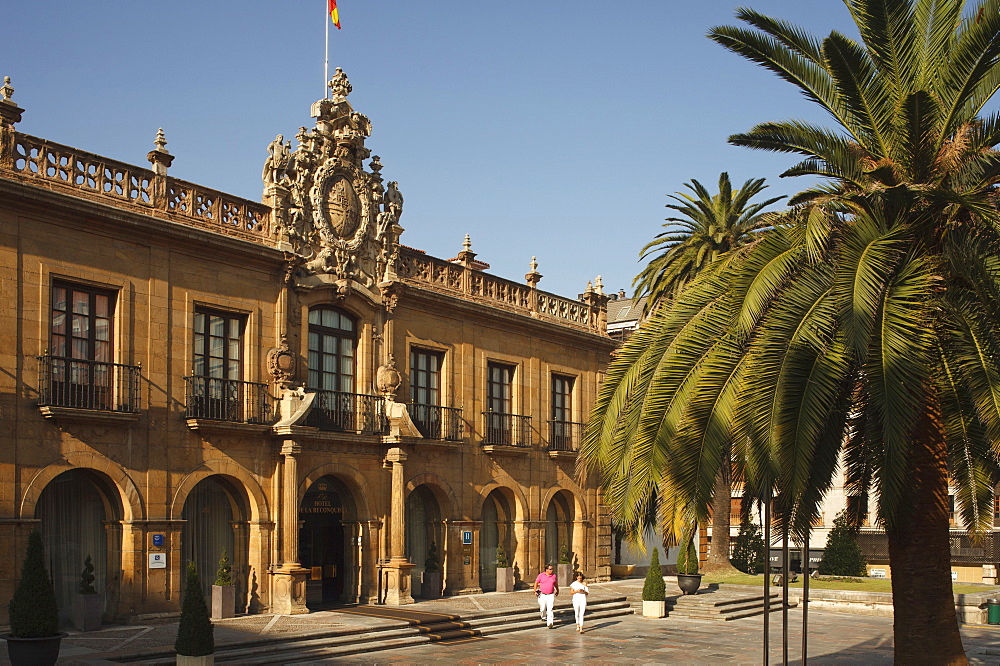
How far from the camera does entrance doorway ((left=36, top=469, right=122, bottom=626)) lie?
2345 cm

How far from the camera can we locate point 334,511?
30.1 meters

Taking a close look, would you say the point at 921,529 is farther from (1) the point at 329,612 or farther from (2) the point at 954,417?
(1) the point at 329,612

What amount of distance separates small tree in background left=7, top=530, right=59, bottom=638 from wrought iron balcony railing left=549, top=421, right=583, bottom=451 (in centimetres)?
2232

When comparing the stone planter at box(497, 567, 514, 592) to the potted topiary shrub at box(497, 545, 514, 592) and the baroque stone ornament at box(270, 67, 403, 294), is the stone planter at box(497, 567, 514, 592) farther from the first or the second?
the baroque stone ornament at box(270, 67, 403, 294)

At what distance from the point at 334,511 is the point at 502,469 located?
7071mm

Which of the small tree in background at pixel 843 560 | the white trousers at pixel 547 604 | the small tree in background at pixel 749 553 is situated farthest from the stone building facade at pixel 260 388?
the small tree in background at pixel 843 560

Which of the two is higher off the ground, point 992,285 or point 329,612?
point 992,285

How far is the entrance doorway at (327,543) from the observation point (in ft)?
97.0

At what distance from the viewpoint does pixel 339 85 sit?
99.2 feet

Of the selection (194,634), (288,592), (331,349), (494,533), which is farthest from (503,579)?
(194,634)

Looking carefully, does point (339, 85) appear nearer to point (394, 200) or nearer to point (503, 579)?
point (394, 200)

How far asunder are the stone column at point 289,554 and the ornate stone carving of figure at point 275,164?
22.9 feet

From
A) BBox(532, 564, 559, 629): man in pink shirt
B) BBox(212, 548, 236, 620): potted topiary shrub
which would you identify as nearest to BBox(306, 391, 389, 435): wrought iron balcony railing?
BBox(212, 548, 236, 620): potted topiary shrub

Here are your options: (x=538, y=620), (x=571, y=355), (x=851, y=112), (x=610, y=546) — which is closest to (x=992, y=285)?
(x=851, y=112)
